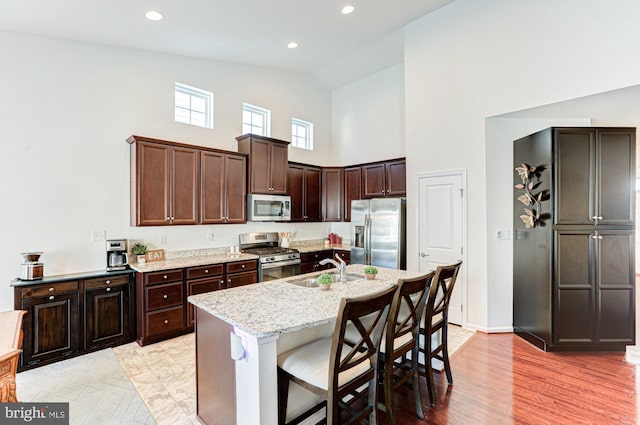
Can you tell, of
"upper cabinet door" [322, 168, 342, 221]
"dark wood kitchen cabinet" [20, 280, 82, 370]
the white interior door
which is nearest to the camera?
"dark wood kitchen cabinet" [20, 280, 82, 370]

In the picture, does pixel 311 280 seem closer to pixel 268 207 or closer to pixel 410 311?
pixel 410 311

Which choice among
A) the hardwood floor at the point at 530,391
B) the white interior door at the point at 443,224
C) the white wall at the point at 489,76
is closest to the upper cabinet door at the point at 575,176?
the white wall at the point at 489,76

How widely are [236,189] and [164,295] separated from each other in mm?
1826

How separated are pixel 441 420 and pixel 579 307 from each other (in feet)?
7.73

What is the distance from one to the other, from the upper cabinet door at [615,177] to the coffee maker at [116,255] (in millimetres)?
5580

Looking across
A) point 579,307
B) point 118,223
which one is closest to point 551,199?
point 579,307

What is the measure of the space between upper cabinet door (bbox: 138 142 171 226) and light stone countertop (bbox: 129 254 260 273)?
0.52 meters

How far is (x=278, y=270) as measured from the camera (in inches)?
197

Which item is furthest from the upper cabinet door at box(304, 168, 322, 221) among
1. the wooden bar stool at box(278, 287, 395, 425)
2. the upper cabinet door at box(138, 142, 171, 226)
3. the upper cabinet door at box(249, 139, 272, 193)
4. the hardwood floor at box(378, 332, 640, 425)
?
the wooden bar stool at box(278, 287, 395, 425)

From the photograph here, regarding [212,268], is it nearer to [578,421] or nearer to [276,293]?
[276,293]

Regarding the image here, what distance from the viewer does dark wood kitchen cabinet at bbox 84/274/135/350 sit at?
345 cm

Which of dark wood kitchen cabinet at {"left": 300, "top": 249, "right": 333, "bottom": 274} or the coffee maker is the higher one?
the coffee maker

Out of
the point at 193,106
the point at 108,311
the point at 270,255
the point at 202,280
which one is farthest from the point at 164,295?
the point at 193,106

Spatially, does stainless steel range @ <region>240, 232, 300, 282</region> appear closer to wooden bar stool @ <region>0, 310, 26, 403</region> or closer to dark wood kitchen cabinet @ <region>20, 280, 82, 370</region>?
dark wood kitchen cabinet @ <region>20, 280, 82, 370</region>
